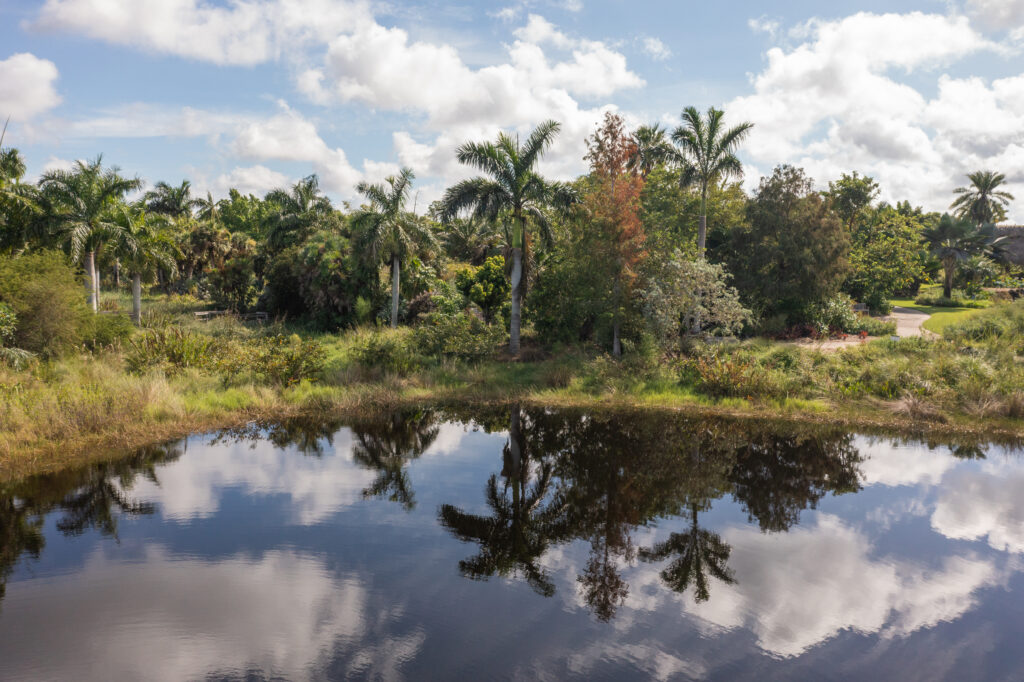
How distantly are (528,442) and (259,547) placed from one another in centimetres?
747

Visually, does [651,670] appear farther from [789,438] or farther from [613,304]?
[613,304]

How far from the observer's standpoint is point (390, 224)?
29453mm

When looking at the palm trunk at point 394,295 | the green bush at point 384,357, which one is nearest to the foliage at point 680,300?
the green bush at point 384,357

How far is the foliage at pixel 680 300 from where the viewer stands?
2111 centimetres

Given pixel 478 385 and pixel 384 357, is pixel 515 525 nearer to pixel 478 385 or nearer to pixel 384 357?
pixel 478 385

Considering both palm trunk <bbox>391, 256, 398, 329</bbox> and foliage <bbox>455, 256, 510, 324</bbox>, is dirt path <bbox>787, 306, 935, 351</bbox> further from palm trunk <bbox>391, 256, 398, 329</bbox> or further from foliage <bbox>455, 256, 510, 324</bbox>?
palm trunk <bbox>391, 256, 398, 329</bbox>

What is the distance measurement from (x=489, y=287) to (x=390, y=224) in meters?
6.18

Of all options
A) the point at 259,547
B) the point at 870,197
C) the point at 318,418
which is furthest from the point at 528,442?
the point at 870,197

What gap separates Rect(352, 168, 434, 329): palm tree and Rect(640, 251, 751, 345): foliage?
1430cm

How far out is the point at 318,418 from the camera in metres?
16.4

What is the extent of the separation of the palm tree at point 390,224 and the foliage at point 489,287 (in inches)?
141

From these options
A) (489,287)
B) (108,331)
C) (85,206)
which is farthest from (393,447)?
(85,206)

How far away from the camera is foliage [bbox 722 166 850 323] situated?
2858cm

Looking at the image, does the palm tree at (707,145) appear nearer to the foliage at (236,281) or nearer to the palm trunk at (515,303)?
the palm trunk at (515,303)
